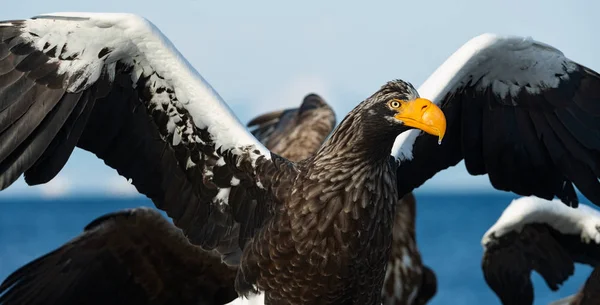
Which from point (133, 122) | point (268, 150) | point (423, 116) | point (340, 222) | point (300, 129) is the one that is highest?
point (423, 116)

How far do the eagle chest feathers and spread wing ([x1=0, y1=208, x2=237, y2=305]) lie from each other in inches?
65.8

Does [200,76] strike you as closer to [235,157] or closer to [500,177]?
[235,157]

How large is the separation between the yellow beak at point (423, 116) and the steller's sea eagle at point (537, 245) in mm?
3395

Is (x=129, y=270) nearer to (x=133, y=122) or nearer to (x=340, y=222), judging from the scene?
(x=133, y=122)

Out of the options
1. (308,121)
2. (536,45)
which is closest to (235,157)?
(536,45)

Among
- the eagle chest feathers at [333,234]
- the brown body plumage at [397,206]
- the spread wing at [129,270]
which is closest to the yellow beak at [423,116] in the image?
the eagle chest feathers at [333,234]

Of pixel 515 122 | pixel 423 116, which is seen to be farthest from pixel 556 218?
pixel 423 116

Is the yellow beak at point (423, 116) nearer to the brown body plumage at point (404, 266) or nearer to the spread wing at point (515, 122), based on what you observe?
the spread wing at point (515, 122)

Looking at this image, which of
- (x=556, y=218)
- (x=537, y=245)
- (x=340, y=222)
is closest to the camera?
(x=340, y=222)

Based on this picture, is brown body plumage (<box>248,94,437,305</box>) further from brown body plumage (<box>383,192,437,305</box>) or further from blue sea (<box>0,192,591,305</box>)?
blue sea (<box>0,192,591,305</box>)

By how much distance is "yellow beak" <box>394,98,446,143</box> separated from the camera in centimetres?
465

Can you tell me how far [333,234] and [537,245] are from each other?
3.42m

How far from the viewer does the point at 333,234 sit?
5.00 metres

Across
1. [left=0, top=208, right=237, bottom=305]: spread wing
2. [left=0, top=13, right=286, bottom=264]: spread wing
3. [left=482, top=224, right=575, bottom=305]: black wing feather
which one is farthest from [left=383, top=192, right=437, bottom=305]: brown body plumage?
[left=0, top=13, right=286, bottom=264]: spread wing
